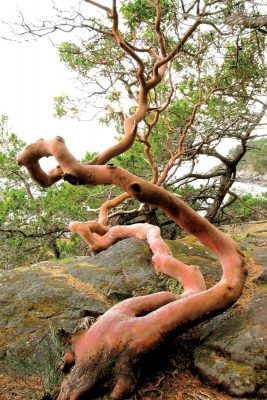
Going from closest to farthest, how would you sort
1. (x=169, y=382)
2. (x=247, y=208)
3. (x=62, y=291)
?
(x=169, y=382) → (x=62, y=291) → (x=247, y=208)

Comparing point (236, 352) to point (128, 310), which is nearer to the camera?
point (236, 352)

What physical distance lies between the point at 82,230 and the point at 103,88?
143 inches

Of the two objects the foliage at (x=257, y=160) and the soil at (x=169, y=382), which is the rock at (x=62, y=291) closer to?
the soil at (x=169, y=382)

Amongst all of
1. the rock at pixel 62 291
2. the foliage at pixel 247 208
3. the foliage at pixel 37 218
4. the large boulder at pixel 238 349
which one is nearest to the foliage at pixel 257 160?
the foliage at pixel 247 208

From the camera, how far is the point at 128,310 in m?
3.22

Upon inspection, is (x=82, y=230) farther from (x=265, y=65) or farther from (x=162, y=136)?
(x=265, y=65)

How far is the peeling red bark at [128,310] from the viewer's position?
2768 millimetres

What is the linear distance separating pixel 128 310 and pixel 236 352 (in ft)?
3.23

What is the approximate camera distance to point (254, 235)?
793 centimetres

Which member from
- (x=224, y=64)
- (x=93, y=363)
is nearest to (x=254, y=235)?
(x=224, y=64)

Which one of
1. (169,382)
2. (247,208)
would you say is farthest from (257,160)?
(169,382)

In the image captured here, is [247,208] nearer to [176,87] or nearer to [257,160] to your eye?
[176,87]

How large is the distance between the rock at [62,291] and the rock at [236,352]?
1240 mm

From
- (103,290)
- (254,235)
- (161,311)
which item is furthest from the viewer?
(254,235)
